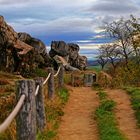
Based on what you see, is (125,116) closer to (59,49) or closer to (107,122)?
(107,122)

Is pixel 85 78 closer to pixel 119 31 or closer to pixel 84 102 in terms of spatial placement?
pixel 84 102

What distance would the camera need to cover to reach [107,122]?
12.8 meters

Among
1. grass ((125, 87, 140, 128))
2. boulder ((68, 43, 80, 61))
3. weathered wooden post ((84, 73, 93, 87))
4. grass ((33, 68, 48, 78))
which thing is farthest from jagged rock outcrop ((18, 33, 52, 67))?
grass ((125, 87, 140, 128))

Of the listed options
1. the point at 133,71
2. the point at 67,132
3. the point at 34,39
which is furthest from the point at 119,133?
the point at 133,71

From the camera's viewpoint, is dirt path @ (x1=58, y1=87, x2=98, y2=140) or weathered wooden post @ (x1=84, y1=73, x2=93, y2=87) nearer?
dirt path @ (x1=58, y1=87, x2=98, y2=140)

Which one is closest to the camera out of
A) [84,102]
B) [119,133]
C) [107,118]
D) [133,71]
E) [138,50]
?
[119,133]

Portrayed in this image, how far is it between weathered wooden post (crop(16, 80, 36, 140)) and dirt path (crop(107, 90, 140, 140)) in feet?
11.0

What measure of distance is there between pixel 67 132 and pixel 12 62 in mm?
14310

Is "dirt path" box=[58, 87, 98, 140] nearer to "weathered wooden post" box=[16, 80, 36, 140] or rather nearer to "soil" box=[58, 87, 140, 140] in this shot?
"soil" box=[58, 87, 140, 140]

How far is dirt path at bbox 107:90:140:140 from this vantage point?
11.7 meters

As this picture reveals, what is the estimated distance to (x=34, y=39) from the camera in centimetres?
3303

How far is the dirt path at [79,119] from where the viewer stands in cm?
1179

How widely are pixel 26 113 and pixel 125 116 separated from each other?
6.11 m

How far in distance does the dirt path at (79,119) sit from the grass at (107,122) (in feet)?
0.63
